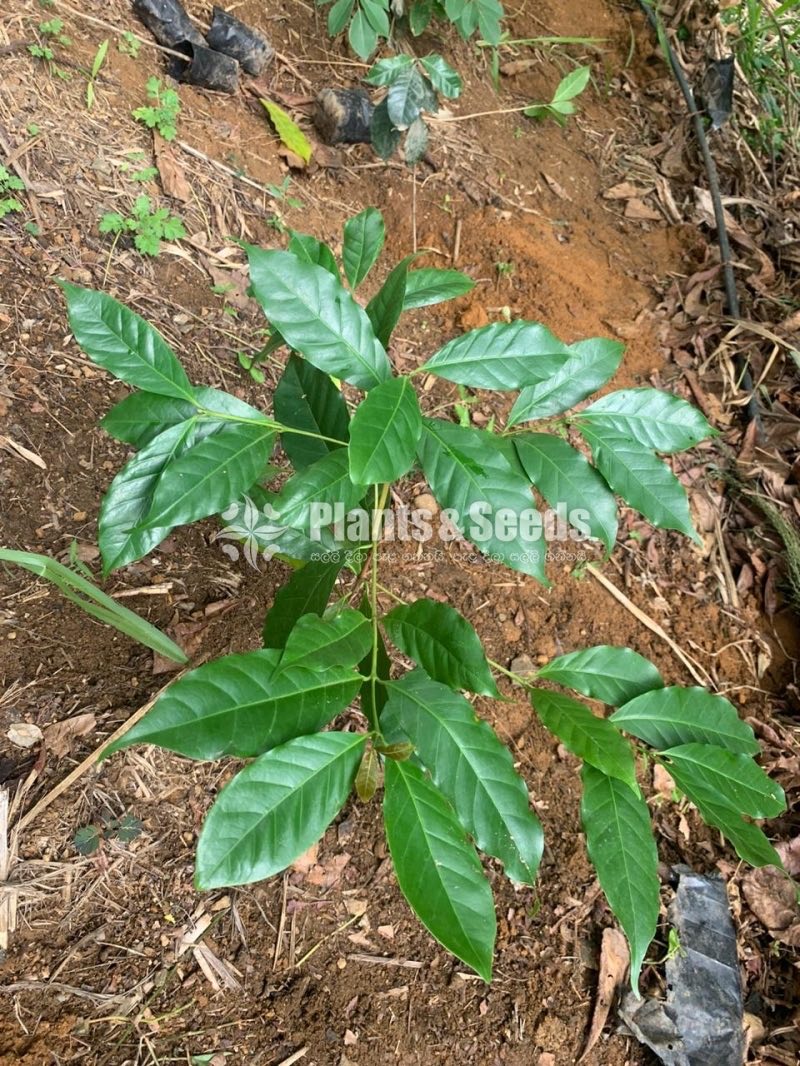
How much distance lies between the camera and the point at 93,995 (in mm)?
1245

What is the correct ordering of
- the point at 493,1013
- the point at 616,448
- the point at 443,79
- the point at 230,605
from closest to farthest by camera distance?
the point at 616,448, the point at 493,1013, the point at 230,605, the point at 443,79

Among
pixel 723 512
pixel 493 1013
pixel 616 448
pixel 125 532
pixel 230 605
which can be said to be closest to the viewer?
pixel 125 532

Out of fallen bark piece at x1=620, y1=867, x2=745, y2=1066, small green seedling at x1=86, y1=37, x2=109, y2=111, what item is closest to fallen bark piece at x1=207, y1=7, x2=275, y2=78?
small green seedling at x1=86, y1=37, x2=109, y2=111

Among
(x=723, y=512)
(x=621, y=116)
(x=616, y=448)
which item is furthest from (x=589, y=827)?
(x=621, y=116)

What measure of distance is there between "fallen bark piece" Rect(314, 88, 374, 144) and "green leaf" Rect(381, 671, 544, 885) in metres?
2.39

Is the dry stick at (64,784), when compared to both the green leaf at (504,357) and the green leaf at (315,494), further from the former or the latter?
the green leaf at (504,357)

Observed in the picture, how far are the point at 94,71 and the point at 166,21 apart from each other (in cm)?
37

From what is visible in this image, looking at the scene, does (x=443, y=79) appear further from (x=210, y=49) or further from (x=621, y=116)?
(x=621, y=116)

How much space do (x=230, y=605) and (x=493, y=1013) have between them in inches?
39.9

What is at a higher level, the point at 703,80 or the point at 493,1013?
the point at 703,80

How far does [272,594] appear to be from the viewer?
69.4 inches

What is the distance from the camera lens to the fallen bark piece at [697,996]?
150 cm

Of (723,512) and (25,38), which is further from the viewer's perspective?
(723,512)

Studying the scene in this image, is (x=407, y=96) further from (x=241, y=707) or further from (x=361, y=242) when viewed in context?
(x=241, y=707)
